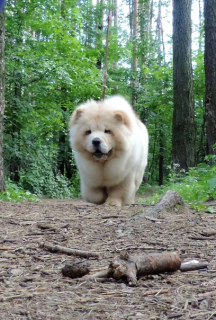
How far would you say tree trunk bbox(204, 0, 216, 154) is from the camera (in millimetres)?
8953

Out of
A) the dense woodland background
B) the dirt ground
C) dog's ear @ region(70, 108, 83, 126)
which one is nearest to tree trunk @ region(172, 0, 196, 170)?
the dense woodland background

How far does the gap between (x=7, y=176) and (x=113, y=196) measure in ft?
19.0

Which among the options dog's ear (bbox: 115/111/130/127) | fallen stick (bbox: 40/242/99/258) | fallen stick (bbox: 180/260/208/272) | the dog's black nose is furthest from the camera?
dog's ear (bbox: 115/111/130/127)

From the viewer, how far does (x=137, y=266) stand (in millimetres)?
2209

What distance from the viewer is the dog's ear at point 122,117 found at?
5.64 meters

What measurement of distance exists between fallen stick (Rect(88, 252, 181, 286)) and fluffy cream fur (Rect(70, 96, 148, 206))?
3143 mm

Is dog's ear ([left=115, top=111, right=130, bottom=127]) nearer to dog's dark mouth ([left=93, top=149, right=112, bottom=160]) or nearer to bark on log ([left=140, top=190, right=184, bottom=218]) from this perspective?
dog's dark mouth ([left=93, top=149, right=112, bottom=160])

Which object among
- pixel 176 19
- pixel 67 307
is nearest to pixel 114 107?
pixel 67 307

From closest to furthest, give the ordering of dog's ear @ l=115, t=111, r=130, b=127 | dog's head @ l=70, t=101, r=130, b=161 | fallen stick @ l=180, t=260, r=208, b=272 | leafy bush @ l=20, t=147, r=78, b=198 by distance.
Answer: fallen stick @ l=180, t=260, r=208, b=272
dog's head @ l=70, t=101, r=130, b=161
dog's ear @ l=115, t=111, r=130, b=127
leafy bush @ l=20, t=147, r=78, b=198

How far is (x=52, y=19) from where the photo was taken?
1241cm

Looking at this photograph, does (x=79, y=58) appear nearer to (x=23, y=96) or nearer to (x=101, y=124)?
(x=23, y=96)

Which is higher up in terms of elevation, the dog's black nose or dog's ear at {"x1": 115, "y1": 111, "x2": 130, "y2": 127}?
dog's ear at {"x1": 115, "y1": 111, "x2": 130, "y2": 127}

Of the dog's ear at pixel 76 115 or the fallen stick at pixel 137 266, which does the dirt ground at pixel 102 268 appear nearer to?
the fallen stick at pixel 137 266

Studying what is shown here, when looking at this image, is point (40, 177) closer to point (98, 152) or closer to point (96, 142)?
point (98, 152)
